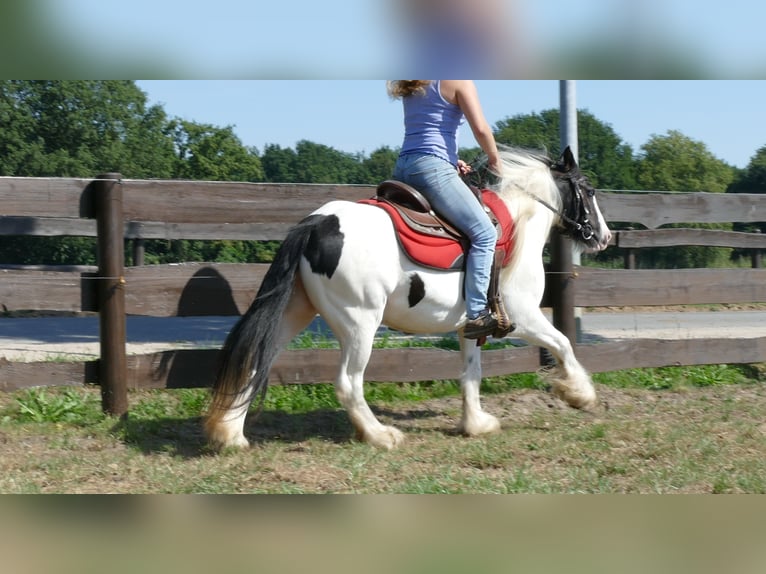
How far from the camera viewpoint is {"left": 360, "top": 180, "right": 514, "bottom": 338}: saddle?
5629 millimetres

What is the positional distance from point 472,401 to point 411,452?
817 mm

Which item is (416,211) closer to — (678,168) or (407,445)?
(407,445)

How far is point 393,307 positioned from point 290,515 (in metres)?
2.99

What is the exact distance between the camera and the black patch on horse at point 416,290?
18.7ft

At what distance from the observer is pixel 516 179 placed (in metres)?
6.46

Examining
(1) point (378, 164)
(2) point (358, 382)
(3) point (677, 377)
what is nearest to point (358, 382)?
(2) point (358, 382)

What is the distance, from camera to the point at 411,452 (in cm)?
557

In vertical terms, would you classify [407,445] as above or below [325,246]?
below

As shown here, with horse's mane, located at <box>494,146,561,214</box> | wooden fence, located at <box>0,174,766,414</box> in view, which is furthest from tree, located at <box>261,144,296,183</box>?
horse's mane, located at <box>494,146,561,214</box>

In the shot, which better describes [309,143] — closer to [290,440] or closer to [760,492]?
[290,440]

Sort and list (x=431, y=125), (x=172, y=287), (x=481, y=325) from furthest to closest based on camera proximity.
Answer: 1. (x=172, y=287)
2. (x=481, y=325)
3. (x=431, y=125)

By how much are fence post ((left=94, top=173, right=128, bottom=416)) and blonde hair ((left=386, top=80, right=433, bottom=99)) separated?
2256 mm

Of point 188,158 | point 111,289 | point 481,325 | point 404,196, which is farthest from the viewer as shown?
point 188,158
